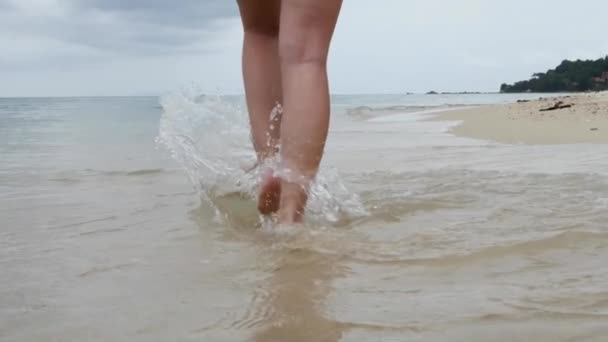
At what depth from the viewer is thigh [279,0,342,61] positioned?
5.85 ft

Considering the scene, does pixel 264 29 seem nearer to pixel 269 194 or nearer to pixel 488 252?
pixel 269 194

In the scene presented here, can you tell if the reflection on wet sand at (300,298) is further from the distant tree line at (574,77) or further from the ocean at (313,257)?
the distant tree line at (574,77)

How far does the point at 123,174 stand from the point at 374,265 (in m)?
2.42

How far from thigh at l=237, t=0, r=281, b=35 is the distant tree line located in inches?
1541

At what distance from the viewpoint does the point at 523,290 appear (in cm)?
116

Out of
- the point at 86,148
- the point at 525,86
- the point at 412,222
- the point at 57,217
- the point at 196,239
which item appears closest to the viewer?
the point at 196,239

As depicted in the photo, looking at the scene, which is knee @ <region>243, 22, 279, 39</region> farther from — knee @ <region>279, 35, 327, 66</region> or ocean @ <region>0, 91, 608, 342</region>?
ocean @ <region>0, 91, 608, 342</region>

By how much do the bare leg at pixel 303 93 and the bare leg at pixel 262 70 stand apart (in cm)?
34

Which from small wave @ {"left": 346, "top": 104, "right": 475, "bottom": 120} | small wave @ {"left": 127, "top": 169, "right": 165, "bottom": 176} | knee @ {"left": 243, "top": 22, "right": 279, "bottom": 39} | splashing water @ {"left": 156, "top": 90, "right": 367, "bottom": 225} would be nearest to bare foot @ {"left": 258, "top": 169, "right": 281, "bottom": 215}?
splashing water @ {"left": 156, "top": 90, "right": 367, "bottom": 225}

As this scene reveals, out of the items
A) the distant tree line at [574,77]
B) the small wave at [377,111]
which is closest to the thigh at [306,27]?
the small wave at [377,111]

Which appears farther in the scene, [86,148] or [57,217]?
[86,148]

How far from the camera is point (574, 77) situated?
43.7 metres

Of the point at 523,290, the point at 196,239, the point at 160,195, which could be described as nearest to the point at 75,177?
the point at 160,195

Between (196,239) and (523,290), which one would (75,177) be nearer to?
(196,239)
